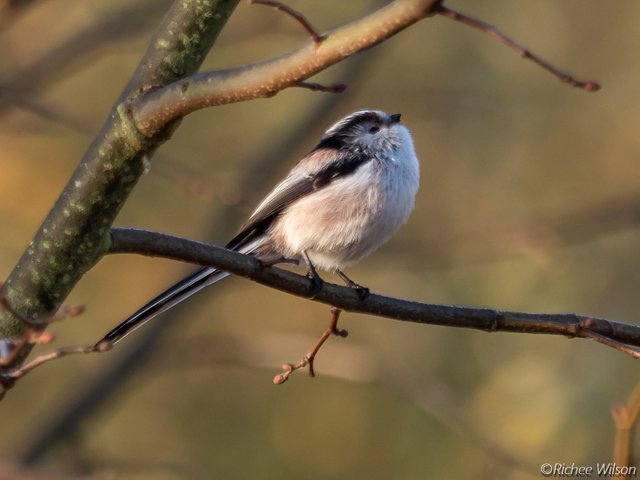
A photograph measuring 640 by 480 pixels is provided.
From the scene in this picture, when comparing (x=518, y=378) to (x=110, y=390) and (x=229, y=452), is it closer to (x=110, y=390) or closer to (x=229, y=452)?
(x=229, y=452)

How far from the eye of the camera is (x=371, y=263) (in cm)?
691

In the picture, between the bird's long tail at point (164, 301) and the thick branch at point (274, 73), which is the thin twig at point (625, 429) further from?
the thick branch at point (274, 73)

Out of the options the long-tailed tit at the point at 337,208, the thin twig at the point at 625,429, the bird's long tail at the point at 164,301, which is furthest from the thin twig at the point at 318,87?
the long-tailed tit at the point at 337,208

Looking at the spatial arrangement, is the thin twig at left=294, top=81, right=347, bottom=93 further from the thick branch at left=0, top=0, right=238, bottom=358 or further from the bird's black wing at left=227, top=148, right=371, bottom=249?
the bird's black wing at left=227, top=148, right=371, bottom=249

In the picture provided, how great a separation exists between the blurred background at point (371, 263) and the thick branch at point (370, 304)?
6.84 feet

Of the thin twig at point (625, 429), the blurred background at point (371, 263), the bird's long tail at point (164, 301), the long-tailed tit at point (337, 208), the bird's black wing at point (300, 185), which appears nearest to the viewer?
the thin twig at point (625, 429)

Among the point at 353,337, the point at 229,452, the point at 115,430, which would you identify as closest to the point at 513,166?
the point at 353,337

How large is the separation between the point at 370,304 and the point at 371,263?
351cm

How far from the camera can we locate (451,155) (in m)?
8.83

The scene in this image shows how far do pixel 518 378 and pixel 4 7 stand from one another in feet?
15.0

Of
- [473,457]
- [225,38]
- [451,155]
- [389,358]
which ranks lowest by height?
[473,457]

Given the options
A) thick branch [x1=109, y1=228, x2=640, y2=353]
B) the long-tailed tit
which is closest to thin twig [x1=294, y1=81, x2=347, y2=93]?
thick branch [x1=109, y1=228, x2=640, y2=353]

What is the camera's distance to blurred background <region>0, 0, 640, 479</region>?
20.5 ft

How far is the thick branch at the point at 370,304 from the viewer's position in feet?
9.44
